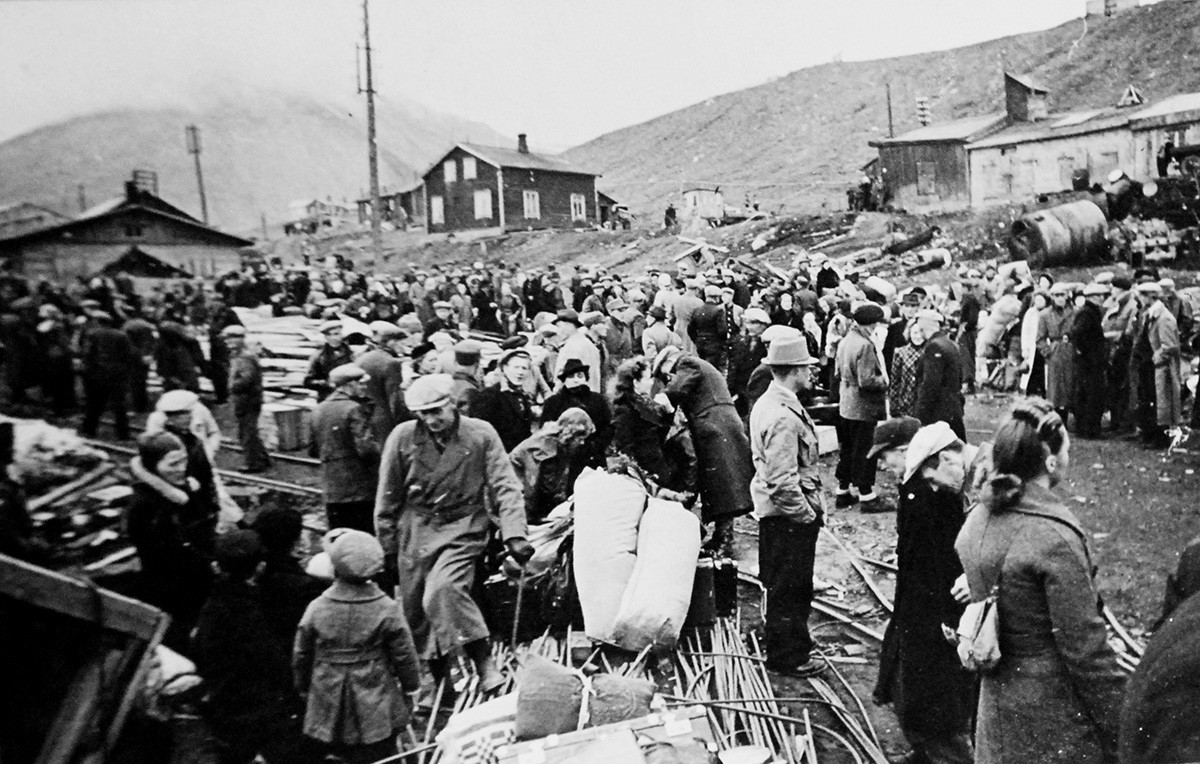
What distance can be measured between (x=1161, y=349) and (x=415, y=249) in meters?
20.4

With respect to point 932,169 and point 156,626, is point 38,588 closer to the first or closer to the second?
point 156,626

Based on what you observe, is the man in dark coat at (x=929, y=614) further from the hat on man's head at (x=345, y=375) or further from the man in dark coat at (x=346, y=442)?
the hat on man's head at (x=345, y=375)

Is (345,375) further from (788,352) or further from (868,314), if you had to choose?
(868,314)

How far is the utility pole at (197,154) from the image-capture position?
165 inches

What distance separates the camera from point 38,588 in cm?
249

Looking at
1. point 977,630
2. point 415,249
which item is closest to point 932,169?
point 415,249

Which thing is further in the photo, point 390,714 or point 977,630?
point 390,714

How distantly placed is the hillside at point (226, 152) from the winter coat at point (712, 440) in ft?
8.09

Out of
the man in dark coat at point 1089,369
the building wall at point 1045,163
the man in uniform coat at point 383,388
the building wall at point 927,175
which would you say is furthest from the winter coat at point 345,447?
the building wall at point 927,175

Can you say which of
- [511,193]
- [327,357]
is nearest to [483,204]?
[511,193]

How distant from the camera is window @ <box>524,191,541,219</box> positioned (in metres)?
35.0

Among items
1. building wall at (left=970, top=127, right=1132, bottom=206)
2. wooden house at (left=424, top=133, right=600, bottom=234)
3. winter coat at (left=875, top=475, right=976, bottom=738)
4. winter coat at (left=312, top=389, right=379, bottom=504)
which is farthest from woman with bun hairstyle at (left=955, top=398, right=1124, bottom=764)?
wooden house at (left=424, top=133, right=600, bottom=234)

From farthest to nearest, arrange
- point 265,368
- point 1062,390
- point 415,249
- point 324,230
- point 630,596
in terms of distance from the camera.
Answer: point 415,249 < point 1062,390 < point 265,368 < point 324,230 < point 630,596

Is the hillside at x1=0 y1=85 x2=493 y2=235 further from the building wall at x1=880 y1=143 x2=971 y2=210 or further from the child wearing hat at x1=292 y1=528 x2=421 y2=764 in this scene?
the building wall at x1=880 y1=143 x2=971 y2=210
